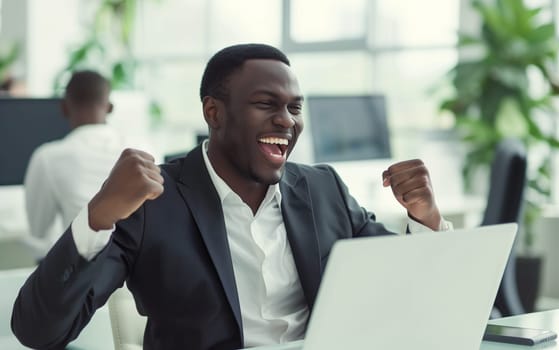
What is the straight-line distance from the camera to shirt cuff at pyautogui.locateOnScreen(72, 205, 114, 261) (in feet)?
4.90

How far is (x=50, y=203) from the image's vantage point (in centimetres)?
378

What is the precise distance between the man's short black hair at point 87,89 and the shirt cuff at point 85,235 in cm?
240

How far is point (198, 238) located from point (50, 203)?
84.3 inches

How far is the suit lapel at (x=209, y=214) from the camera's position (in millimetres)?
1737

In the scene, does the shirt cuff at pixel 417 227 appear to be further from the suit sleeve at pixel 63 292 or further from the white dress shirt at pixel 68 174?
the white dress shirt at pixel 68 174

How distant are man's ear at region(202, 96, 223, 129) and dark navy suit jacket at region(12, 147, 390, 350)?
0.07 m

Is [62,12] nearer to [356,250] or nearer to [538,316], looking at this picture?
[538,316]

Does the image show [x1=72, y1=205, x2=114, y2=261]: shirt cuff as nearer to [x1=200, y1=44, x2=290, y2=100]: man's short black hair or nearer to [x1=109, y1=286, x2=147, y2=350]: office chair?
[x1=109, y1=286, x2=147, y2=350]: office chair

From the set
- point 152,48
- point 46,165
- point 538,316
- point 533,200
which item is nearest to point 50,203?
point 46,165

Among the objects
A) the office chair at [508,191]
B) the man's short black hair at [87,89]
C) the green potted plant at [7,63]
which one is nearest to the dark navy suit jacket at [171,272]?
the office chair at [508,191]

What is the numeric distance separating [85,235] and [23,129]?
8.98 feet

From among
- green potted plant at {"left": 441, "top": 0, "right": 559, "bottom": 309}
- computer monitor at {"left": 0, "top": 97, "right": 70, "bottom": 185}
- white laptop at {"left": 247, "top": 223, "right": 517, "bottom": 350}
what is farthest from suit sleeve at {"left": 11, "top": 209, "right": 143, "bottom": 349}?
green potted plant at {"left": 441, "top": 0, "right": 559, "bottom": 309}

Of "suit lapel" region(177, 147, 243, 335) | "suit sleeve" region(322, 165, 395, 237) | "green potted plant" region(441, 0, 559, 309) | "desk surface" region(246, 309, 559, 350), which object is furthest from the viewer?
"green potted plant" region(441, 0, 559, 309)

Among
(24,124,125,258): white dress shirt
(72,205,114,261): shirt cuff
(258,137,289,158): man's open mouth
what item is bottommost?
(24,124,125,258): white dress shirt
